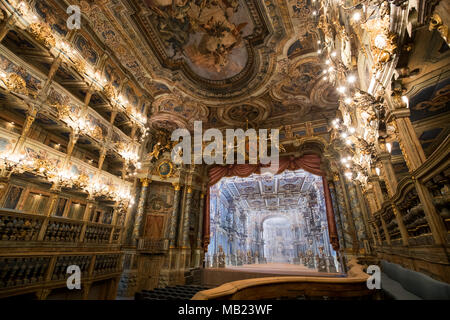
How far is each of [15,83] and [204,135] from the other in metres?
8.91

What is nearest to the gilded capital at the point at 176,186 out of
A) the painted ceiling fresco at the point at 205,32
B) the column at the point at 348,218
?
the painted ceiling fresco at the point at 205,32

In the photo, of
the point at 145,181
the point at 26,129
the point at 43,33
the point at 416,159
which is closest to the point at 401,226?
the point at 416,159

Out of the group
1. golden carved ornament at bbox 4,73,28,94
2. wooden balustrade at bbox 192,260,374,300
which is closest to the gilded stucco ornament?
wooden balustrade at bbox 192,260,374,300

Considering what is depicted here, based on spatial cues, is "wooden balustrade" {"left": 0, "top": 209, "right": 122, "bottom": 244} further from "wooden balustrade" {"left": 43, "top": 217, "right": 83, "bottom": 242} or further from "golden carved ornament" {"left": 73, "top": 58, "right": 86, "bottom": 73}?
"golden carved ornament" {"left": 73, "top": 58, "right": 86, "bottom": 73}

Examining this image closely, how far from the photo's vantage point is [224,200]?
1962 centimetres

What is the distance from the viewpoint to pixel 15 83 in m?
4.90

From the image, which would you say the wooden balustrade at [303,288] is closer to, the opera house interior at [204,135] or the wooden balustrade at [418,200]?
the opera house interior at [204,135]

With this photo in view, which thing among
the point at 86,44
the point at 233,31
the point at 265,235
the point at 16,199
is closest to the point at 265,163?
the point at 233,31

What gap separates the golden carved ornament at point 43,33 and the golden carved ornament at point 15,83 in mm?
1371

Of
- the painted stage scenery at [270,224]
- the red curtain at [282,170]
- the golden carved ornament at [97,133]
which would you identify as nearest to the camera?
the golden carved ornament at [97,133]

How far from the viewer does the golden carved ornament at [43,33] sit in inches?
212

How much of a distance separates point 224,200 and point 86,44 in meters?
15.8

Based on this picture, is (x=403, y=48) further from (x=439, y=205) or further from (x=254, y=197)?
(x=254, y=197)

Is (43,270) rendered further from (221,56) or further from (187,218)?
(221,56)
